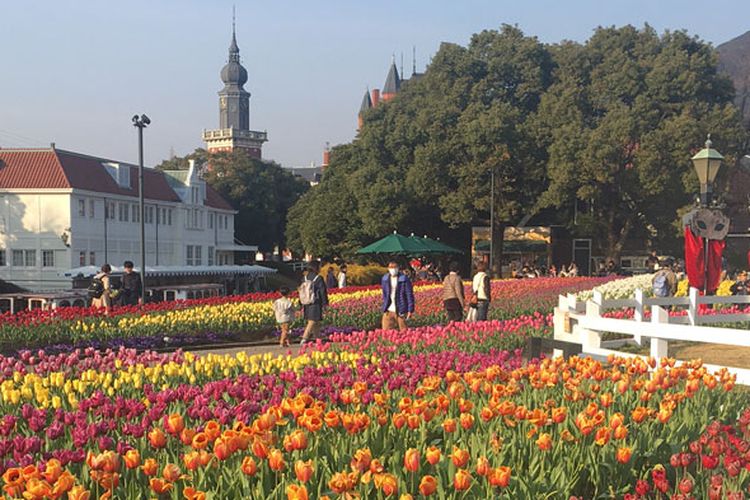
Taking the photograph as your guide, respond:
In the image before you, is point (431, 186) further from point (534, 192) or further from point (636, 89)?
point (636, 89)

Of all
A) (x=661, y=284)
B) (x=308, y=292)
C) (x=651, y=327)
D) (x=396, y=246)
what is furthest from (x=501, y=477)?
(x=396, y=246)

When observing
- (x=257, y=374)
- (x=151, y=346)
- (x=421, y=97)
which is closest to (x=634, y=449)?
(x=257, y=374)

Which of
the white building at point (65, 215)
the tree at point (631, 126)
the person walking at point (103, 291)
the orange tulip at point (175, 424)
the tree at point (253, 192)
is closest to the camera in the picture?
the orange tulip at point (175, 424)

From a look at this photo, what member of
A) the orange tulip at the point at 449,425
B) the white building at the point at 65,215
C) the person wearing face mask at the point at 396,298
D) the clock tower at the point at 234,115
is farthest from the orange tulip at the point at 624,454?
the clock tower at the point at 234,115

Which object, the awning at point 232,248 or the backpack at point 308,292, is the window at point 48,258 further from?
the backpack at point 308,292

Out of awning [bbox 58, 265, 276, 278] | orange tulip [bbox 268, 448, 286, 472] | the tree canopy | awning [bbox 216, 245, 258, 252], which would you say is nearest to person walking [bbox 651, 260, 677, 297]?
orange tulip [bbox 268, 448, 286, 472]

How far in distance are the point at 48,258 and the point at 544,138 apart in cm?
3152

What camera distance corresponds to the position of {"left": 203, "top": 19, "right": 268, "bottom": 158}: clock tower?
17400 cm

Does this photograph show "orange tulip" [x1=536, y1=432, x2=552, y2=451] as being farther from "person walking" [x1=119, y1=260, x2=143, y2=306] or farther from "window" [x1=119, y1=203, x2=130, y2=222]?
"window" [x1=119, y1=203, x2=130, y2=222]

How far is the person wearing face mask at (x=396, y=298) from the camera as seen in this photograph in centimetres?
1712

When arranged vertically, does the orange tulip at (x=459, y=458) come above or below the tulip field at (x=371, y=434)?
above

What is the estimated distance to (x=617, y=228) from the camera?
184 feet

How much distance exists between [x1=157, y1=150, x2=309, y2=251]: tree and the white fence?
7199 centimetres

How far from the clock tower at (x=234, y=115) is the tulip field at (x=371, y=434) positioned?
551ft
